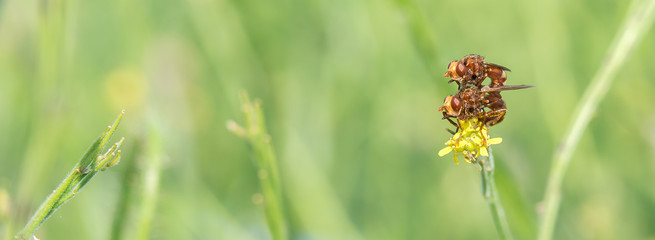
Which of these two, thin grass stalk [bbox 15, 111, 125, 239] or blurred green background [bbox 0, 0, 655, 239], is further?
blurred green background [bbox 0, 0, 655, 239]

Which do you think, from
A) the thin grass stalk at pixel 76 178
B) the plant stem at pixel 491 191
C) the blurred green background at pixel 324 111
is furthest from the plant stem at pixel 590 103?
the thin grass stalk at pixel 76 178

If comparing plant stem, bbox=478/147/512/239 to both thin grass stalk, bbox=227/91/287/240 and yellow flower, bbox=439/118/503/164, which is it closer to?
yellow flower, bbox=439/118/503/164

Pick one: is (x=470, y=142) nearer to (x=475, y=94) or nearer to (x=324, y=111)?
(x=475, y=94)

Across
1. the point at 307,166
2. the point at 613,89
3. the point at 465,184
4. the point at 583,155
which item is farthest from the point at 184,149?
the point at 613,89

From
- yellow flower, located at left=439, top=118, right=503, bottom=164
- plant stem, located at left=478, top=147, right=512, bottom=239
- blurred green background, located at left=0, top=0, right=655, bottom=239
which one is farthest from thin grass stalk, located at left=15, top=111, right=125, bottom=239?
blurred green background, located at left=0, top=0, right=655, bottom=239

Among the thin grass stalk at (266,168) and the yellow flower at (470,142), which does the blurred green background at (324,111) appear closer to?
the thin grass stalk at (266,168)
